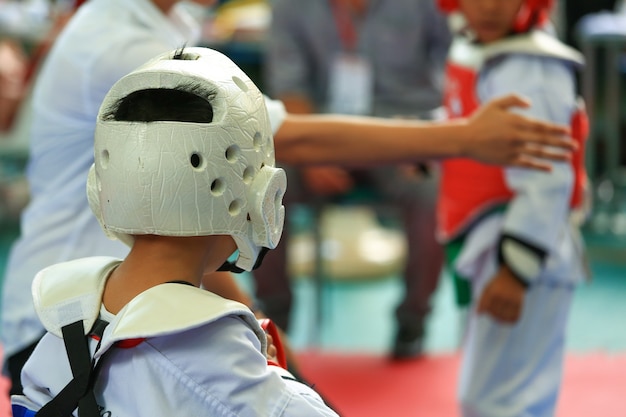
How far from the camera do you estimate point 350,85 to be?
12.6 feet

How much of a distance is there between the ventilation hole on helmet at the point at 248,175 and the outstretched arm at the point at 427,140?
65 centimetres

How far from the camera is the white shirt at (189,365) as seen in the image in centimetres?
118

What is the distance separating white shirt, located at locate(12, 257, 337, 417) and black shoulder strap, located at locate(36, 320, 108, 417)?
0.06 ft

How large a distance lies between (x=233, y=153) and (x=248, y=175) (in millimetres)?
36

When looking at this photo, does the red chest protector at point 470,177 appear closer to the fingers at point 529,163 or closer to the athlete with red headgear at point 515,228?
the athlete with red headgear at point 515,228

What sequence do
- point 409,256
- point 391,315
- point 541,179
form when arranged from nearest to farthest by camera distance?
point 541,179 → point 409,256 → point 391,315

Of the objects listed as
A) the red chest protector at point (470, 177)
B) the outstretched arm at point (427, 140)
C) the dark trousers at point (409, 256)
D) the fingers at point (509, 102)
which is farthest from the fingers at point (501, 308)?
the dark trousers at point (409, 256)

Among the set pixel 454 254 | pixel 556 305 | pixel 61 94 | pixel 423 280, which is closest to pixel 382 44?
pixel 423 280

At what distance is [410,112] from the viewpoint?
3.87 meters

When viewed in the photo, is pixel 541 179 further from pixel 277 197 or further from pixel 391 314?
pixel 391 314

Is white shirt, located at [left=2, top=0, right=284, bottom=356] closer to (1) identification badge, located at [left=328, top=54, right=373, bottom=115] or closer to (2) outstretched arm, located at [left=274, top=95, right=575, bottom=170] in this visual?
(2) outstretched arm, located at [left=274, top=95, right=575, bottom=170]

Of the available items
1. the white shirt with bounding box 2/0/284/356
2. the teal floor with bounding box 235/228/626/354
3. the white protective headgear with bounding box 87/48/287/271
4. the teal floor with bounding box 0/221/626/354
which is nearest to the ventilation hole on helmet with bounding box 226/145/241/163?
the white protective headgear with bounding box 87/48/287/271

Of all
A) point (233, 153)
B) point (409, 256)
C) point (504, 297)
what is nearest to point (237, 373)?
point (233, 153)

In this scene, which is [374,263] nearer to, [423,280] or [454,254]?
[423,280]
